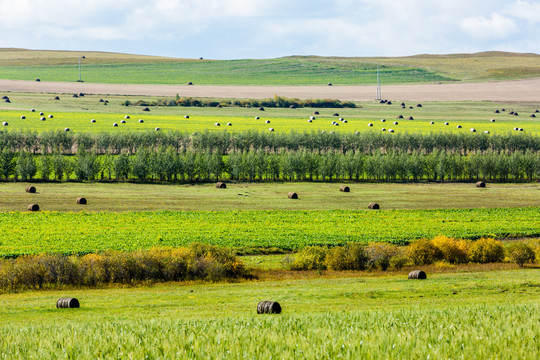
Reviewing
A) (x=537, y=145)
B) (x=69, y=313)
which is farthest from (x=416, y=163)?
(x=69, y=313)

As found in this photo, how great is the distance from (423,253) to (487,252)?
5.13 meters

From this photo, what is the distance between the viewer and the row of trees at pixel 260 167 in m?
97.7

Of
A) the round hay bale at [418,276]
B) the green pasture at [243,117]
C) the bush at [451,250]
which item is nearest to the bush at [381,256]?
the bush at [451,250]

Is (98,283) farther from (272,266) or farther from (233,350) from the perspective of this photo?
(233,350)

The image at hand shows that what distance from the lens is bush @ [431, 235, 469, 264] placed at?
53125 millimetres

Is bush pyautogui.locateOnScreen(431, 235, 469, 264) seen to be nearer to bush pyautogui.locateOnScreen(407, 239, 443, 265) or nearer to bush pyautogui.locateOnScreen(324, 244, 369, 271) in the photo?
bush pyautogui.locateOnScreen(407, 239, 443, 265)

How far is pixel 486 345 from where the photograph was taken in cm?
1230

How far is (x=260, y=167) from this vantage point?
10344cm

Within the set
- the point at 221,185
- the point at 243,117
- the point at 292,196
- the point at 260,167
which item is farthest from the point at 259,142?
the point at 243,117

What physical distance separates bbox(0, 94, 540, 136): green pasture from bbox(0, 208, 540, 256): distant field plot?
223ft

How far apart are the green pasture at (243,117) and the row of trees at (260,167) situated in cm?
3349

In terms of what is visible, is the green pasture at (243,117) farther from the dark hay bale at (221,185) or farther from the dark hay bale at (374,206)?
the dark hay bale at (374,206)

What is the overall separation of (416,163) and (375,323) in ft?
310

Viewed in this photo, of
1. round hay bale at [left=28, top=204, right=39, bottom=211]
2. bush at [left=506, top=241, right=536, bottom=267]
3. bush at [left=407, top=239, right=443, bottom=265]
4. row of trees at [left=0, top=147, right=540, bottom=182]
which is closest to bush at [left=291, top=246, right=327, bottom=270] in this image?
bush at [left=407, top=239, right=443, bottom=265]
